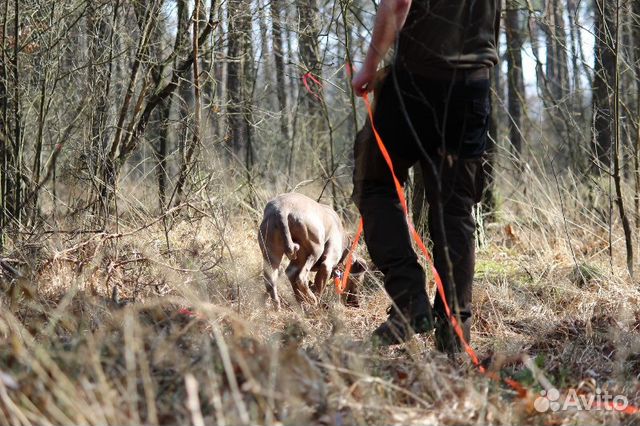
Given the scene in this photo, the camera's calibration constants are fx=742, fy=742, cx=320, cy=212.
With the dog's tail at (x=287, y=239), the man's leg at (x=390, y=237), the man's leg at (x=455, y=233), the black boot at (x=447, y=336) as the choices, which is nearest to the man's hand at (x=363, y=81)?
the man's leg at (x=390, y=237)

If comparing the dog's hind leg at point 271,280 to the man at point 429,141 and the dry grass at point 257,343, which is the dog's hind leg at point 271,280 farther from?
the man at point 429,141

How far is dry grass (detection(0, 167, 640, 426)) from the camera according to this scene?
2.37m

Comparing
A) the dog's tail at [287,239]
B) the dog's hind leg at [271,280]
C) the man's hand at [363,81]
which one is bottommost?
the dog's hind leg at [271,280]

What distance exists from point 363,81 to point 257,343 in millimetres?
1397

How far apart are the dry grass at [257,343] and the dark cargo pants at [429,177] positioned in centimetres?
36

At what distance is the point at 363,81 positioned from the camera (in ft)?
11.5

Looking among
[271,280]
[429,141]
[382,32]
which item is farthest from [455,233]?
[271,280]

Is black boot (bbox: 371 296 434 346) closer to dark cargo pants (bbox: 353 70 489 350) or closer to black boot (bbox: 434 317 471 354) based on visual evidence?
dark cargo pants (bbox: 353 70 489 350)

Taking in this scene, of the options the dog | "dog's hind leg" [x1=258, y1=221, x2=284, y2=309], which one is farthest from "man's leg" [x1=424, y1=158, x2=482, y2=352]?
"dog's hind leg" [x1=258, y1=221, x2=284, y2=309]

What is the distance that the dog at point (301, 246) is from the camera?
18.4 ft

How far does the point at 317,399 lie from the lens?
2.49m

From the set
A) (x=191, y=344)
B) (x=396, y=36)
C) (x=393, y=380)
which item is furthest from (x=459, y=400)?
(x=396, y=36)

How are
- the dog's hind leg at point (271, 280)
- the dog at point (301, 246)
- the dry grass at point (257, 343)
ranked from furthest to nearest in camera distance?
1. the dog at point (301, 246)
2. the dog's hind leg at point (271, 280)
3. the dry grass at point (257, 343)

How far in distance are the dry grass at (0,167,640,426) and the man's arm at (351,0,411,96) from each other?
1142 millimetres
